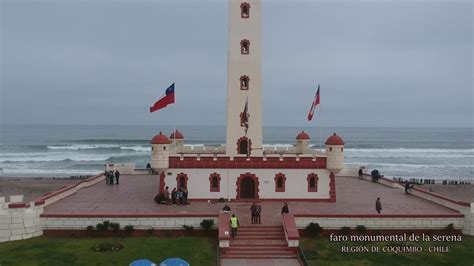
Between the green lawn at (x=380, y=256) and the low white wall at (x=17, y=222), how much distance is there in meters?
11.7

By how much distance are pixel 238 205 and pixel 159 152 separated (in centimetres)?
512

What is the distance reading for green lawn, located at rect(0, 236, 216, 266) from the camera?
1605cm

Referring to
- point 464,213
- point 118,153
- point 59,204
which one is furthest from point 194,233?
point 118,153

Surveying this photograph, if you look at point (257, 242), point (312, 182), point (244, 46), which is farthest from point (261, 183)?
point (244, 46)

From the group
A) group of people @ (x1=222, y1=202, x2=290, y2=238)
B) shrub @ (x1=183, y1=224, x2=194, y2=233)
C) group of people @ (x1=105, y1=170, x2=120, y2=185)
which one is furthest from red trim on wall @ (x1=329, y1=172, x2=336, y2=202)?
group of people @ (x1=105, y1=170, x2=120, y2=185)

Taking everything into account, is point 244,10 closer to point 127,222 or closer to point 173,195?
point 173,195

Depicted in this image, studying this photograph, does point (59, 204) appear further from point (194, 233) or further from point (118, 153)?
point (118, 153)

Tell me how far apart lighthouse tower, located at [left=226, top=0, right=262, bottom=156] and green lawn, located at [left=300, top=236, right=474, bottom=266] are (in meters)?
8.53

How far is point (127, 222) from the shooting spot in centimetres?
1898

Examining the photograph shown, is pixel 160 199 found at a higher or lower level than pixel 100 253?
higher

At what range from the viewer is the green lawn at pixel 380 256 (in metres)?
16.2

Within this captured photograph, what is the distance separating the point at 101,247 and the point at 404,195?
1808 centimetres

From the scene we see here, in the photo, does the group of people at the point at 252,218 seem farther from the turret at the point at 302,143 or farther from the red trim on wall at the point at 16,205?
the turret at the point at 302,143

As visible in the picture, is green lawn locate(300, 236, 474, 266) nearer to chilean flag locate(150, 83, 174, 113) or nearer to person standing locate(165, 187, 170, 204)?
person standing locate(165, 187, 170, 204)
